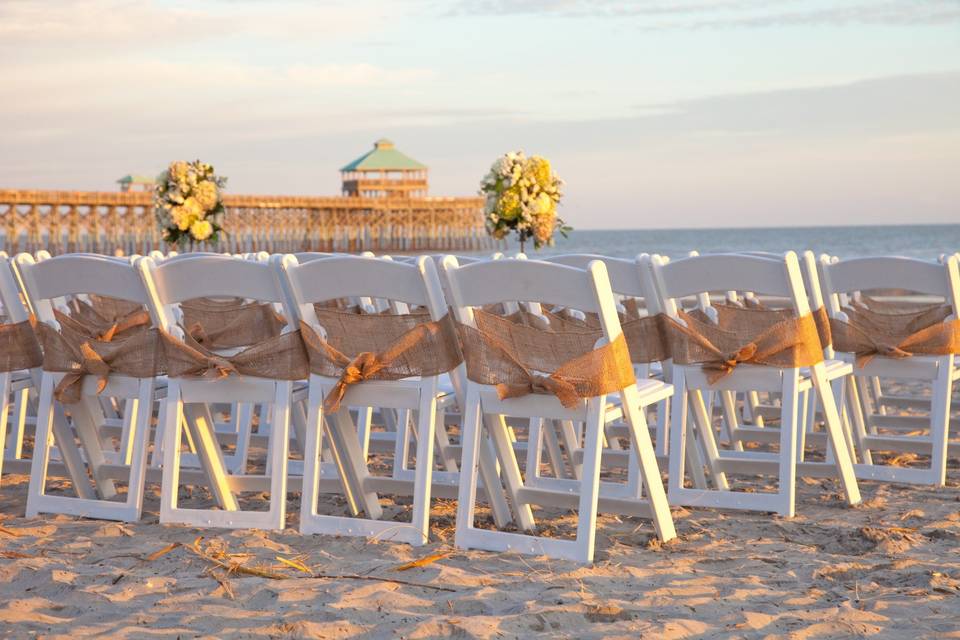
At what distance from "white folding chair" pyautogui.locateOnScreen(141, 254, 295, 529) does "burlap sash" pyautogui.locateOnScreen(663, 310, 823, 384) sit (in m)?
1.24

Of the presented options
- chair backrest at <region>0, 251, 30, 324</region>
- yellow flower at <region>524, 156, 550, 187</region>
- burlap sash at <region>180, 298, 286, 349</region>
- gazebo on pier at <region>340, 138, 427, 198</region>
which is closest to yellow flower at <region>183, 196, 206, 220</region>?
yellow flower at <region>524, 156, 550, 187</region>

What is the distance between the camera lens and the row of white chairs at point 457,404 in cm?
312

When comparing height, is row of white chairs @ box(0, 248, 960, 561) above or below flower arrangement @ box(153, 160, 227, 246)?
below

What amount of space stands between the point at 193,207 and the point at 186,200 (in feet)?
0.23

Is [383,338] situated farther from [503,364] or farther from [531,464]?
[531,464]

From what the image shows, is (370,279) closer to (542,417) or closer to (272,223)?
(542,417)

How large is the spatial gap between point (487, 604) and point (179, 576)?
0.81 meters

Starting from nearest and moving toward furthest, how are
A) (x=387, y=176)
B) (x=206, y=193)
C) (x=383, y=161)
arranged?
(x=206, y=193) → (x=383, y=161) → (x=387, y=176)

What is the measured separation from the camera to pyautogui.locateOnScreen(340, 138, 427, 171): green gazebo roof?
55344 millimetres

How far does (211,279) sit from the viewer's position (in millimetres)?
3326

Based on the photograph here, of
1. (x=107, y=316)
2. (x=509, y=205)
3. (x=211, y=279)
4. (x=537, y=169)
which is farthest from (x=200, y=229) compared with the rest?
(x=211, y=279)

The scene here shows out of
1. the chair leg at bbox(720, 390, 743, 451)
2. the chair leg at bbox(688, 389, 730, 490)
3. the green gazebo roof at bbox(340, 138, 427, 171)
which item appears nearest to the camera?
the chair leg at bbox(688, 389, 730, 490)

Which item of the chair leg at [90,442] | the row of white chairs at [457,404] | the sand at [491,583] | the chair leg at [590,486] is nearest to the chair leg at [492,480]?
the row of white chairs at [457,404]

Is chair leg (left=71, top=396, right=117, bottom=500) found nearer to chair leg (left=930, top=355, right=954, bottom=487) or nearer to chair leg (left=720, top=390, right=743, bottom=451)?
chair leg (left=720, top=390, right=743, bottom=451)
